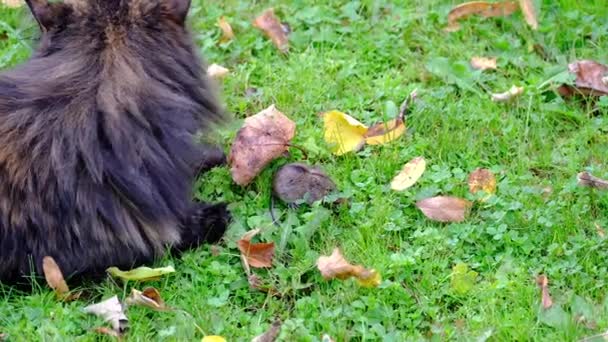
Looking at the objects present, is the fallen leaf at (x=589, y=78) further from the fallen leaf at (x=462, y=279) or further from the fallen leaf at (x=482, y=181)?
the fallen leaf at (x=462, y=279)

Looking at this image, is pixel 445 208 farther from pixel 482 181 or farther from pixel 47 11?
pixel 47 11

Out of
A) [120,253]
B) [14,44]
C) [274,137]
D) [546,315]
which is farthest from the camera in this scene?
[14,44]

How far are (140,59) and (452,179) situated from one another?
1.40 meters

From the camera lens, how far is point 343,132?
4586mm

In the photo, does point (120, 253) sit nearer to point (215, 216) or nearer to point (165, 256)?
point (165, 256)

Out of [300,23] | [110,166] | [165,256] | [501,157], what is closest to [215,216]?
[165,256]

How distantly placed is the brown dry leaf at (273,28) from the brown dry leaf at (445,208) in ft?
4.75

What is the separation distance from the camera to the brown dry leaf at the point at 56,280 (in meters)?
3.68

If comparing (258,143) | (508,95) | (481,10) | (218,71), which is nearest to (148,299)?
(258,143)

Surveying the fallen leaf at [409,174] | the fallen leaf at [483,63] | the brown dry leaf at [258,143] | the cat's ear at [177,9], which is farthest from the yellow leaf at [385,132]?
the cat's ear at [177,9]

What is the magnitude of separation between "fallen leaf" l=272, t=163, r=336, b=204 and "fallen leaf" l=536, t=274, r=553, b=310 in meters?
0.95

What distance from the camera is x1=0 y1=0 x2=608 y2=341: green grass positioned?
11.8 feet

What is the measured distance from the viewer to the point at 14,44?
5223 millimetres

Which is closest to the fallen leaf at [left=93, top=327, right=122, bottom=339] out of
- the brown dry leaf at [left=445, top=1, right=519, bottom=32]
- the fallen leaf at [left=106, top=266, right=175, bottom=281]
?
the fallen leaf at [left=106, top=266, right=175, bottom=281]
